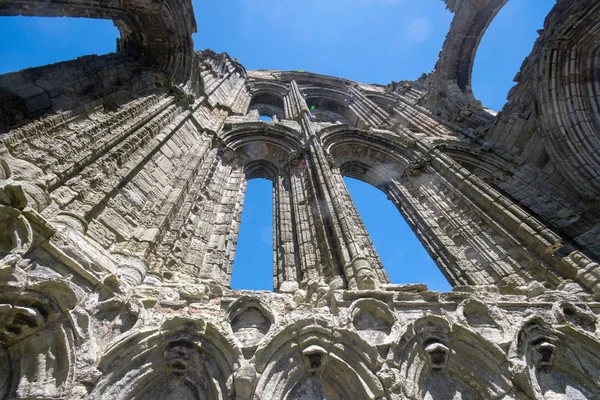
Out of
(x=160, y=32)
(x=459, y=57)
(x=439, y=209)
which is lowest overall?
(x=439, y=209)

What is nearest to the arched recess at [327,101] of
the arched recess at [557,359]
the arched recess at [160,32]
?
the arched recess at [160,32]

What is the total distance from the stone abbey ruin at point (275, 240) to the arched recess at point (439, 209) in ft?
0.16

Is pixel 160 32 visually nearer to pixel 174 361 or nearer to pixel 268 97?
pixel 174 361

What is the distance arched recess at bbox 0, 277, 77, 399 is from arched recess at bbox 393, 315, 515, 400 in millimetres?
3144

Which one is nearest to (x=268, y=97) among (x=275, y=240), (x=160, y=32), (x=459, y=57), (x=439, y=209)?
(x=459, y=57)

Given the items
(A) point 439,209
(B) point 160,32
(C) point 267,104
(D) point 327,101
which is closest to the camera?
(A) point 439,209

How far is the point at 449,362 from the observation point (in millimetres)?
3996

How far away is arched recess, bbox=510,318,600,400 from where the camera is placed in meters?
3.79

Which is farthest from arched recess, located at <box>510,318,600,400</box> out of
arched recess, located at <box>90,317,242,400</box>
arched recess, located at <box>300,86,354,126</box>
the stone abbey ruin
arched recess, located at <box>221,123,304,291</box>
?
arched recess, located at <box>300,86,354,126</box>

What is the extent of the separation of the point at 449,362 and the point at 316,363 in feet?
4.89

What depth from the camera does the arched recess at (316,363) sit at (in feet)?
11.6

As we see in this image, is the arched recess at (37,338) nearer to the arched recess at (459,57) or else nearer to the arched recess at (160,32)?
the arched recess at (160,32)

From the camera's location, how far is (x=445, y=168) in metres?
9.98

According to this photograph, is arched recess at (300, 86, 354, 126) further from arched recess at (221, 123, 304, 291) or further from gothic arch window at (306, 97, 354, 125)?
arched recess at (221, 123, 304, 291)
